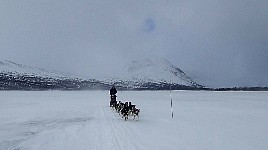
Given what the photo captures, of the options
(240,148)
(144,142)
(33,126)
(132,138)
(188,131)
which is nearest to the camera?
(240,148)

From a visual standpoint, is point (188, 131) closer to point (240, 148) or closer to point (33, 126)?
point (240, 148)

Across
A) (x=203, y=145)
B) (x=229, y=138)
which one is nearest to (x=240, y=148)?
(x=203, y=145)

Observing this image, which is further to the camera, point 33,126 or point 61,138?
point 33,126

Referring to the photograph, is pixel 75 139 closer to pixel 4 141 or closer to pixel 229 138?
pixel 4 141

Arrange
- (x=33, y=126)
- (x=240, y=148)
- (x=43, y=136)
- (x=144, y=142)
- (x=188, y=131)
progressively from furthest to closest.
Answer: (x=33, y=126) < (x=188, y=131) < (x=43, y=136) < (x=144, y=142) < (x=240, y=148)

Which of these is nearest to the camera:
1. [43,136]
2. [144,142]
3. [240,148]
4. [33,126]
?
[240,148]

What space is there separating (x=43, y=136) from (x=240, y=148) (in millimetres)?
7263

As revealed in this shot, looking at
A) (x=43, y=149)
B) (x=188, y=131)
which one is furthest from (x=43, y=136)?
(x=188, y=131)

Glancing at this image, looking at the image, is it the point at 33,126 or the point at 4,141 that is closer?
the point at 4,141

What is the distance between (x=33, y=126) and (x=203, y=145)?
9057 millimetres

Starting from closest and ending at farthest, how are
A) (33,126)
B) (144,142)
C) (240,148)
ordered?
(240,148) → (144,142) → (33,126)

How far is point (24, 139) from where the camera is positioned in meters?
12.1

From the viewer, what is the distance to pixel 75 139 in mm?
11953

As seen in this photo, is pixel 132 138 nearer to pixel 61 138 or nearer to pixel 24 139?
pixel 61 138
